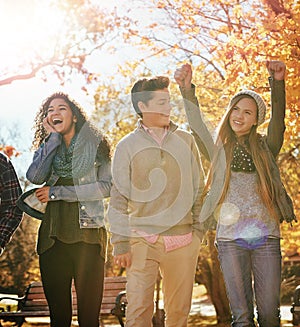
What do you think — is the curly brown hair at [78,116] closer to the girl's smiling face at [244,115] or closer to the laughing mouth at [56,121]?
the laughing mouth at [56,121]

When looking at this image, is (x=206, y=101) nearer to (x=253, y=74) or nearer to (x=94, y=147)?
(x=253, y=74)

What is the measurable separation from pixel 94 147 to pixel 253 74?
11.7 feet

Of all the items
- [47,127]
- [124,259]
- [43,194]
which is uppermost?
[47,127]

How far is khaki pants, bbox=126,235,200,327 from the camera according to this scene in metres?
4.14

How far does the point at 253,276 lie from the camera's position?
13.8 feet

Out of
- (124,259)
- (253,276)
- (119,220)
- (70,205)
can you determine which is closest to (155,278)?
(124,259)

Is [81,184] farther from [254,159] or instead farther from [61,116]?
[254,159]

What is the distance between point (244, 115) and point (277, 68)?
15.0 inches

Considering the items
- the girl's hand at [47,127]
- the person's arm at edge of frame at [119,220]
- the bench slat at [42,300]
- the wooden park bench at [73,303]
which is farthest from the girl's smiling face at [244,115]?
the bench slat at [42,300]

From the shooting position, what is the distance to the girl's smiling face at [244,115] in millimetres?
4488

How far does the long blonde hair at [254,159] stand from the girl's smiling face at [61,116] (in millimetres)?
1058

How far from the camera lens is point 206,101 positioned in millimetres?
13398

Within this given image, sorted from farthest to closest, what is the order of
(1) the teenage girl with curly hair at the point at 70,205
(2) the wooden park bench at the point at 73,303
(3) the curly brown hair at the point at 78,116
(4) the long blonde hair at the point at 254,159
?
(2) the wooden park bench at the point at 73,303 < (3) the curly brown hair at the point at 78,116 < (1) the teenage girl with curly hair at the point at 70,205 < (4) the long blonde hair at the point at 254,159

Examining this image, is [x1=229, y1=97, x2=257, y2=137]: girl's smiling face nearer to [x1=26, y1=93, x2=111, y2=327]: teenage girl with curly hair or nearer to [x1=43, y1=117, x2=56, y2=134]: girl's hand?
[x1=26, y1=93, x2=111, y2=327]: teenage girl with curly hair
